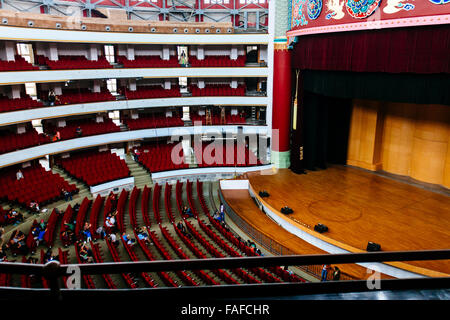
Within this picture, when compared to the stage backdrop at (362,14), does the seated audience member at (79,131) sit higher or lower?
lower

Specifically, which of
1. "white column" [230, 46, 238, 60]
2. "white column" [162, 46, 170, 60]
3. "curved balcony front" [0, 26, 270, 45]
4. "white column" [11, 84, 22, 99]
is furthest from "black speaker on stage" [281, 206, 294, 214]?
"white column" [11, 84, 22, 99]

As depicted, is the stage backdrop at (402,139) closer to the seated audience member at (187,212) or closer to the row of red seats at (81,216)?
the seated audience member at (187,212)

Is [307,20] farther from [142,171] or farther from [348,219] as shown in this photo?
Result: [142,171]

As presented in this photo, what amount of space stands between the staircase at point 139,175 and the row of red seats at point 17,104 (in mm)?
6080

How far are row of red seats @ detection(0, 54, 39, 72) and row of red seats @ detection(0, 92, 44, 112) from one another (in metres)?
1.67

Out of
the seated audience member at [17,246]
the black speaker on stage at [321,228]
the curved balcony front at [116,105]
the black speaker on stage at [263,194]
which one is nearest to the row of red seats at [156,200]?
the black speaker on stage at [263,194]

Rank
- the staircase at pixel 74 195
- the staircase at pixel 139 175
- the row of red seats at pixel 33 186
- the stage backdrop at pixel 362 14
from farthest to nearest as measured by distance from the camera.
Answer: the staircase at pixel 139 175
the staircase at pixel 74 195
the row of red seats at pixel 33 186
the stage backdrop at pixel 362 14

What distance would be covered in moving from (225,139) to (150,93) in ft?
19.9

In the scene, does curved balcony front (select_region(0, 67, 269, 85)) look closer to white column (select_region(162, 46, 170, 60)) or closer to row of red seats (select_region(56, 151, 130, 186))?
white column (select_region(162, 46, 170, 60))

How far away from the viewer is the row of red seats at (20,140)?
17.5 meters

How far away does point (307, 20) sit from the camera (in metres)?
16.4

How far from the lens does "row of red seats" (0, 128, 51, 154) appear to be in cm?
1749
